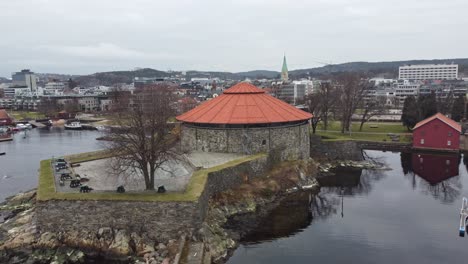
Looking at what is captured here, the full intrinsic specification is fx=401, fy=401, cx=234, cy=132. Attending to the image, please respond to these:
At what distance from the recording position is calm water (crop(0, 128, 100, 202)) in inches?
1213

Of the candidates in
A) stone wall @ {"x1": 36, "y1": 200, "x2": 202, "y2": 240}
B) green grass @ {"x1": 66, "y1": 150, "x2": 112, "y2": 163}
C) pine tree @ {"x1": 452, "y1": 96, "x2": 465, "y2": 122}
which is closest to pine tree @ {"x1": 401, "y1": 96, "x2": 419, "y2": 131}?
pine tree @ {"x1": 452, "y1": 96, "x2": 465, "y2": 122}

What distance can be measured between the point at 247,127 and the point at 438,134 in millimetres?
21498

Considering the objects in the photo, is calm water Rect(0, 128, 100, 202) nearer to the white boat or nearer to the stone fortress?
the white boat

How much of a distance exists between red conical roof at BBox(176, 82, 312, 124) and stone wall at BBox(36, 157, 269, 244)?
1161cm

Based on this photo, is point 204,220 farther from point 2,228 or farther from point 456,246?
point 456,246

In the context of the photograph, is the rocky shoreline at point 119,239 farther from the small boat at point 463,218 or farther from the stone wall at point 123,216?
the small boat at point 463,218

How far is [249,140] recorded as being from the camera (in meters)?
28.8

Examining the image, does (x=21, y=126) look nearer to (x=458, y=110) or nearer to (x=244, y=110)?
(x=244, y=110)

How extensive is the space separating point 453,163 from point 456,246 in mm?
19066

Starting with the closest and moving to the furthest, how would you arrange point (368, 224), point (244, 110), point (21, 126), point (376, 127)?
point (368, 224) < point (244, 110) < point (376, 127) < point (21, 126)

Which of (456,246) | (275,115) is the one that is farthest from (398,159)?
(456,246)

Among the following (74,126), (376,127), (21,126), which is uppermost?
(376,127)

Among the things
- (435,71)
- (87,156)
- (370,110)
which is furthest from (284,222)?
(435,71)

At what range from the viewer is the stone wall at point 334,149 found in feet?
114
